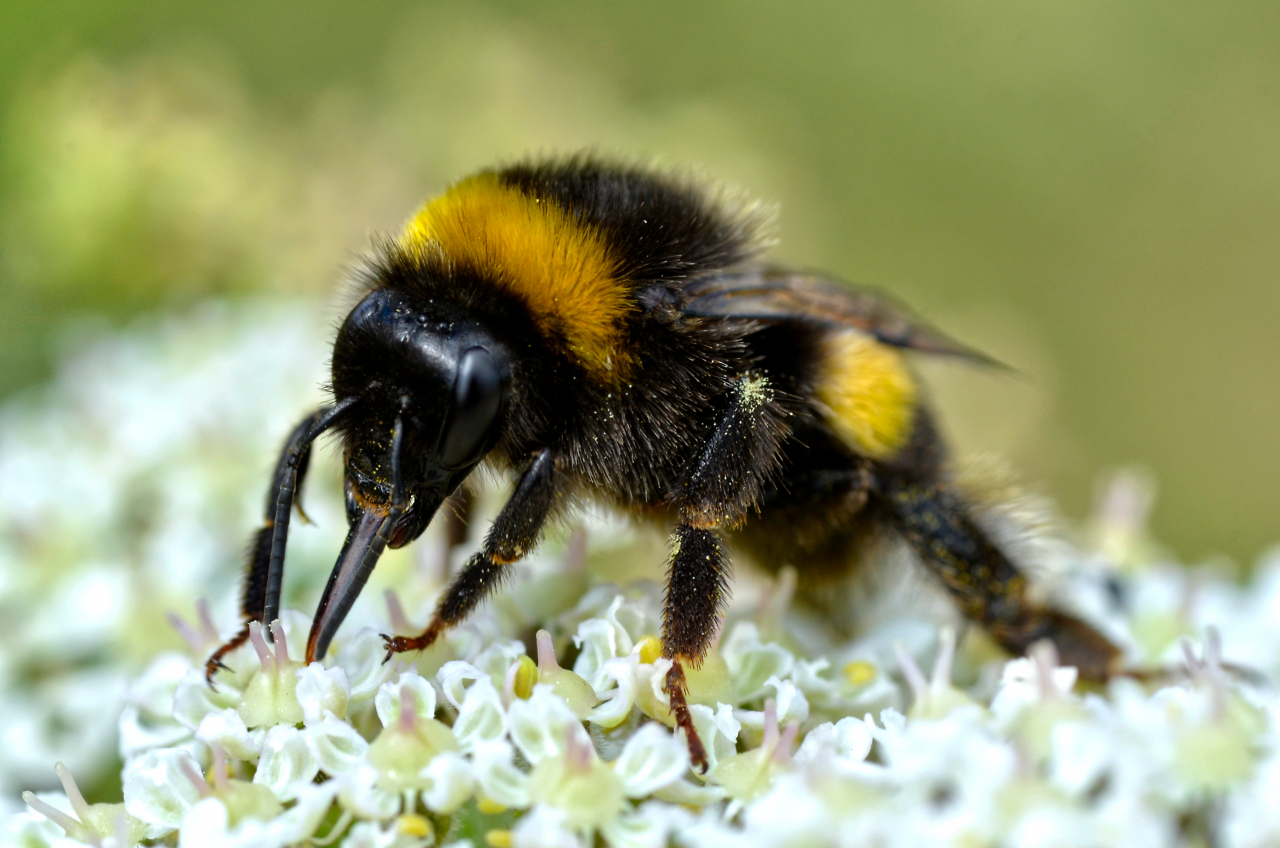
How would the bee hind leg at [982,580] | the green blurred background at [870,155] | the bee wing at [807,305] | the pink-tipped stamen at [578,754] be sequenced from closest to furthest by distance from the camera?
the pink-tipped stamen at [578,754] < the bee wing at [807,305] < the bee hind leg at [982,580] < the green blurred background at [870,155]

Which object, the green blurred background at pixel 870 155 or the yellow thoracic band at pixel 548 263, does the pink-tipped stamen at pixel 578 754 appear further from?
the green blurred background at pixel 870 155

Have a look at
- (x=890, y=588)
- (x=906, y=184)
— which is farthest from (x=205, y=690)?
(x=906, y=184)

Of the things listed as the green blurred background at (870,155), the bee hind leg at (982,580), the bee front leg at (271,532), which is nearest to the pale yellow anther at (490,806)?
the bee front leg at (271,532)

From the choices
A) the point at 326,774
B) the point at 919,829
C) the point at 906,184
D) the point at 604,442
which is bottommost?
the point at 326,774

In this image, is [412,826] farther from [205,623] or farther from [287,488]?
[205,623]

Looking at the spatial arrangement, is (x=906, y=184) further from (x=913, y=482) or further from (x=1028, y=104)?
(x=913, y=482)

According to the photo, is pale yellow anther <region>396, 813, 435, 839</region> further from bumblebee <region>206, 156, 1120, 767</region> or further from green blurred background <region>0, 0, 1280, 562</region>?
green blurred background <region>0, 0, 1280, 562</region>
